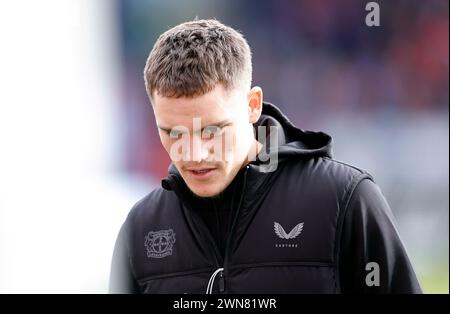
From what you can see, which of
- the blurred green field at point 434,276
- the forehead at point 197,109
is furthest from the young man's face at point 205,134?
the blurred green field at point 434,276

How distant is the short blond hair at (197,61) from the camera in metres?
1.96

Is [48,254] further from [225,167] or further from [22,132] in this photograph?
[225,167]

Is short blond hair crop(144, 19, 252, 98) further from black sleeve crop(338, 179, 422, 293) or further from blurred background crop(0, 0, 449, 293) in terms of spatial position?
blurred background crop(0, 0, 449, 293)

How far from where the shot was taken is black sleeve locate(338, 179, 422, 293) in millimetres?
1851

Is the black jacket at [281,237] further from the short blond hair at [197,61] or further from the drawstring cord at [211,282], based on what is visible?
the short blond hair at [197,61]

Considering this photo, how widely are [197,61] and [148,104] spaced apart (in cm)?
401

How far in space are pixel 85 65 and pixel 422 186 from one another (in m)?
2.73

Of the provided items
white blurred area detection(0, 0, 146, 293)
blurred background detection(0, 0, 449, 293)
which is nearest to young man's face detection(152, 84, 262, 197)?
white blurred area detection(0, 0, 146, 293)

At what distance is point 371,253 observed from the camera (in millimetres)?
1862

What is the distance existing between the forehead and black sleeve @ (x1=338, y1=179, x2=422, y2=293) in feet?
1.32

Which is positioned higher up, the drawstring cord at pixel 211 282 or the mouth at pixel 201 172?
the mouth at pixel 201 172

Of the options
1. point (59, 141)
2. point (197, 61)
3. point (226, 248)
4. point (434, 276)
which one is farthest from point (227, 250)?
point (59, 141)

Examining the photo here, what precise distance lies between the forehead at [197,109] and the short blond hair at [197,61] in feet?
0.05
